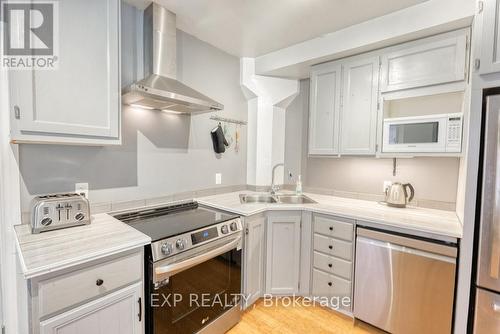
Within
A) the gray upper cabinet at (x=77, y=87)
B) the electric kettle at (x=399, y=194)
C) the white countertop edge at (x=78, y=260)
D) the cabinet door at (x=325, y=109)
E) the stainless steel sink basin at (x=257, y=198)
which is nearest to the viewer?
the white countertop edge at (x=78, y=260)

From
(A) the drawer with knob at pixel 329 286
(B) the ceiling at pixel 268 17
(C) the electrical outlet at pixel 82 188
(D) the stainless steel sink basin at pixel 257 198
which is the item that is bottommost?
(A) the drawer with knob at pixel 329 286

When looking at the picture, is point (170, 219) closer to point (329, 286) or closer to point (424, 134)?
point (329, 286)

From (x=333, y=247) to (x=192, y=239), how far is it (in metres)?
1.22

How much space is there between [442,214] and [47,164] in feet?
9.65

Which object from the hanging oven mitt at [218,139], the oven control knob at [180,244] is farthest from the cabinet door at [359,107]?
the oven control knob at [180,244]

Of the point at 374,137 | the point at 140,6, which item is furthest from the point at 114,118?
the point at 374,137

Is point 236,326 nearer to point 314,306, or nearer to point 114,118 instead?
point 314,306

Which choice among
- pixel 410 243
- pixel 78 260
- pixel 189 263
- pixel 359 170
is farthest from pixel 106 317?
pixel 359 170

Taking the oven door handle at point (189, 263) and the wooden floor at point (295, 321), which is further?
the wooden floor at point (295, 321)

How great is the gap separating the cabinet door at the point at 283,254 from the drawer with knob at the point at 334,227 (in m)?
0.18

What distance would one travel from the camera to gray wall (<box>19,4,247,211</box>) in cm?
153

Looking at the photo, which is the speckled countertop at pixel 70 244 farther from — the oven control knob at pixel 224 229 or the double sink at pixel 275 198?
the double sink at pixel 275 198

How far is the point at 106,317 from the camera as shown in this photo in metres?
1.16

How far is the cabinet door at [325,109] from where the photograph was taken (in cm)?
233
